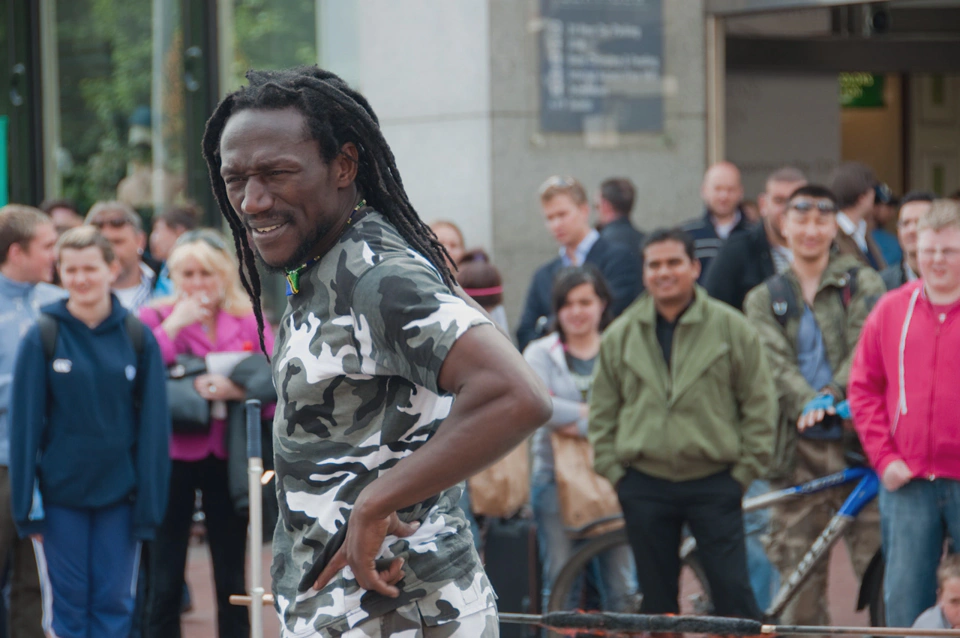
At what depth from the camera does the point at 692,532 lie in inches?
230

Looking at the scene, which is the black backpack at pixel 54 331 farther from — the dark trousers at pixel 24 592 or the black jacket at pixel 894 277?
the black jacket at pixel 894 277

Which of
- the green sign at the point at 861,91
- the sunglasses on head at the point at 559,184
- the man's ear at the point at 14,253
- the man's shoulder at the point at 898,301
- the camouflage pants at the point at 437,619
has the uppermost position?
the green sign at the point at 861,91

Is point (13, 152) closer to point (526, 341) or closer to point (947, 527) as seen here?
point (526, 341)

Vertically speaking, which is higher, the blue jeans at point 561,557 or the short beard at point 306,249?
the short beard at point 306,249

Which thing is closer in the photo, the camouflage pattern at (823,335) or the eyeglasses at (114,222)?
the camouflage pattern at (823,335)

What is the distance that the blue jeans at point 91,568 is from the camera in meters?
5.80

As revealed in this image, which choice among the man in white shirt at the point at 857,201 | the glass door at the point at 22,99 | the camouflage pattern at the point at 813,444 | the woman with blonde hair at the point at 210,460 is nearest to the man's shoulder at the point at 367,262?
the woman with blonde hair at the point at 210,460

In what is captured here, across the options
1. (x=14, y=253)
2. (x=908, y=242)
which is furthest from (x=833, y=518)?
(x=14, y=253)

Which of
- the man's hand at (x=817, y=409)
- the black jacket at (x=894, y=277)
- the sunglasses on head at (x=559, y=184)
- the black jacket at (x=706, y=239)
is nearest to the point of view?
the man's hand at (x=817, y=409)

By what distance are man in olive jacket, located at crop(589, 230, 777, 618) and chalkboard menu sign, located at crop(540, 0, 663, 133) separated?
13.5 ft

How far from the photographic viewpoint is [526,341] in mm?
7879

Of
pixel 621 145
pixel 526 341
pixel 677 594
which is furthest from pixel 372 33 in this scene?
pixel 677 594

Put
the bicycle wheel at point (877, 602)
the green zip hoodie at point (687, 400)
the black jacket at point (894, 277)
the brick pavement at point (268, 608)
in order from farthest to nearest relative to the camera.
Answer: the brick pavement at point (268, 608)
the black jacket at point (894, 277)
the bicycle wheel at point (877, 602)
the green zip hoodie at point (687, 400)

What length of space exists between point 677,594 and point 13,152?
35.9 feet
